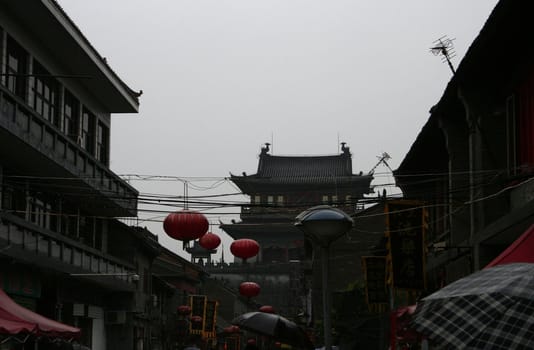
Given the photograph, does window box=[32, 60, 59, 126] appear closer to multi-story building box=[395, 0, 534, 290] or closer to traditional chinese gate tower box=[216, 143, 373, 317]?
multi-story building box=[395, 0, 534, 290]

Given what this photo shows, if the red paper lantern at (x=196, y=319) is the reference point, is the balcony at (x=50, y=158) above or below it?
above

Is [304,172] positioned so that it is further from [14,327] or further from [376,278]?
[14,327]

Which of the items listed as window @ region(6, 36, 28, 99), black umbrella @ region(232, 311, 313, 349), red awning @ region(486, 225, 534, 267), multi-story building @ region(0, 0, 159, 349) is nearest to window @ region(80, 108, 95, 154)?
multi-story building @ region(0, 0, 159, 349)

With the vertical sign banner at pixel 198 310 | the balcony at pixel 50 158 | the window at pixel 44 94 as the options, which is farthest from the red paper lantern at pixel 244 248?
the vertical sign banner at pixel 198 310

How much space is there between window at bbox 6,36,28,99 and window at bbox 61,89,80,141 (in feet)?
13.7

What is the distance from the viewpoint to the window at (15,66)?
2292 cm

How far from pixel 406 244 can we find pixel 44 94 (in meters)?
11.9

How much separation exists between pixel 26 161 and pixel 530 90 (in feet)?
44.9

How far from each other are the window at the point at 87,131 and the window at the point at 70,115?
2.45ft

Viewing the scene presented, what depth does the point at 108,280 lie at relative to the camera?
31500 millimetres

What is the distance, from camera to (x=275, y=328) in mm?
16969

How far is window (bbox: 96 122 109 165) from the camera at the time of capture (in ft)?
106

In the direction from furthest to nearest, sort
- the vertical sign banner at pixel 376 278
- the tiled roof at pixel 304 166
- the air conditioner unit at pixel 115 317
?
the tiled roof at pixel 304 166, the air conditioner unit at pixel 115 317, the vertical sign banner at pixel 376 278

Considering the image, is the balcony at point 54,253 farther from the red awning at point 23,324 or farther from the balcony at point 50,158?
the red awning at point 23,324
